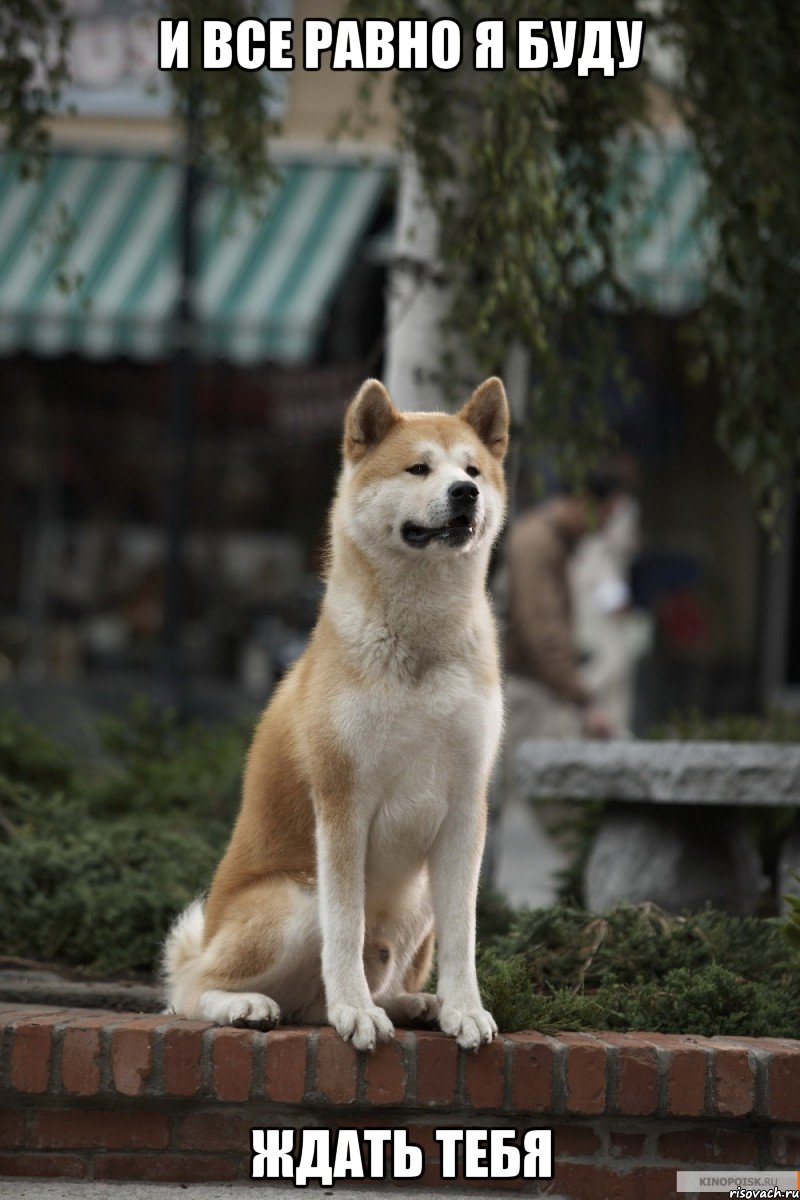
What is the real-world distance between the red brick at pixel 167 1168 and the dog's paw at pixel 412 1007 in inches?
19.1

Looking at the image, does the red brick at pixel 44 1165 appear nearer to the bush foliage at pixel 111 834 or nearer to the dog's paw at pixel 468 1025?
the dog's paw at pixel 468 1025

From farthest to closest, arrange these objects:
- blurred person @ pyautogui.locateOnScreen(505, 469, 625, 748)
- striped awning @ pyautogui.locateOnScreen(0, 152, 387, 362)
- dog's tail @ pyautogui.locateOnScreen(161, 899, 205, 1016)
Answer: striped awning @ pyautogui.locateOnScreen(0, 152, 387, 362)
blurred person @ pyautogui.locateOnScreen(505, 469, 625, 748)
dog's tail @ pyautogui.locateOnScreen(161, 899, 205, 1016)

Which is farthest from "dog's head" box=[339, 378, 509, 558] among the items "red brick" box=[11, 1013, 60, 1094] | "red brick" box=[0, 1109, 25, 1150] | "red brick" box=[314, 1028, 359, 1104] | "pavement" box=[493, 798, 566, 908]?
"pavement" box=[493, 798, 566, 908]

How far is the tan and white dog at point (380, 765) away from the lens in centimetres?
333

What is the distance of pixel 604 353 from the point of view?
5.80 meters

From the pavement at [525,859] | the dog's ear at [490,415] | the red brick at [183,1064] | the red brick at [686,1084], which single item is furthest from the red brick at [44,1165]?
the pavement at [525,859]

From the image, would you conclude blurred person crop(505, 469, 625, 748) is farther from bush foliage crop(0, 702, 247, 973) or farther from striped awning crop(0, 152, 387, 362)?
striped awning crop(0, 152, 387, 362)

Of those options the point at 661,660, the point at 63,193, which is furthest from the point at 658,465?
the point at 63,193

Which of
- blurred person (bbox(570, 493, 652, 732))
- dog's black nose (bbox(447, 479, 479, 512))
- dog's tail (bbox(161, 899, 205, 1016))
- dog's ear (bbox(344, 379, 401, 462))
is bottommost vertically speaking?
dog's tail (bbox(161, 899, 205, 1016))

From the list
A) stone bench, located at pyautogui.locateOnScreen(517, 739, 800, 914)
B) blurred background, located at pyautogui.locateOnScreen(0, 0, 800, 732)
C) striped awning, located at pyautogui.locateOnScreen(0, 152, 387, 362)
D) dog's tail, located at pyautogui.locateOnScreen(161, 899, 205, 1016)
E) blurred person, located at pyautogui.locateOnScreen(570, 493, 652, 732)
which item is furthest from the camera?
blurred background, located at pyautogui.locateOnScreen(0, 0, 800, 732)

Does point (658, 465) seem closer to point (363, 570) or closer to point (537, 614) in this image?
point (537, 614)

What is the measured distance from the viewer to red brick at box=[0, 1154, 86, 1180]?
3.49m

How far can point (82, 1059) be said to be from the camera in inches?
136

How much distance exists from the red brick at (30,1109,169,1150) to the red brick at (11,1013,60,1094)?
10 centimetres
